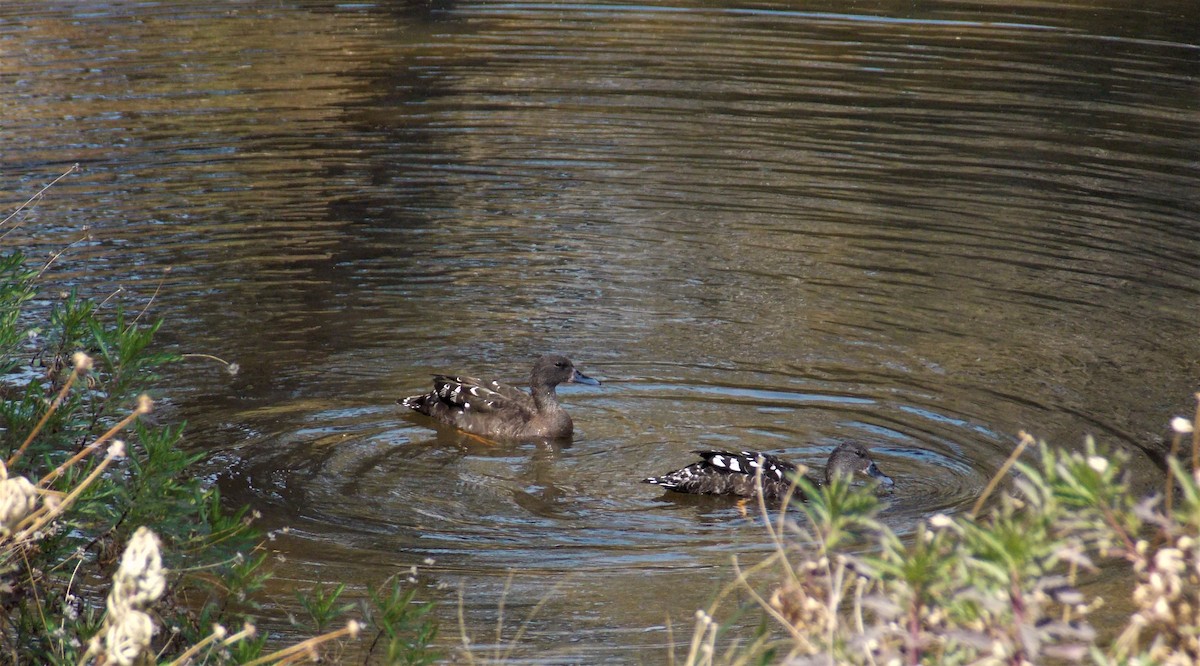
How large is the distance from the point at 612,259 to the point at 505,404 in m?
3.12

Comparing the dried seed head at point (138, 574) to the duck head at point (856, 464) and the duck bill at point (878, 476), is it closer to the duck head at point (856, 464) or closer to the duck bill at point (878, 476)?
the duck head at point (856, 464)

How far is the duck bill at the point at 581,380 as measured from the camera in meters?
10.0

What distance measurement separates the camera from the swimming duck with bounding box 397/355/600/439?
9.75 meters

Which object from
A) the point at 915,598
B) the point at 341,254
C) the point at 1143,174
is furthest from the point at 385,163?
the point at 915,598

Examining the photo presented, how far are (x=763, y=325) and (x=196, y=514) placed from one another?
19.5 feet

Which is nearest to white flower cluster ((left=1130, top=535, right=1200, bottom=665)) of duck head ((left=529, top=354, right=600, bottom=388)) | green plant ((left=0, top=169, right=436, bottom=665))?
green plant ((left=0, top=169, right=436, bottom=665))

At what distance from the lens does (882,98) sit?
18.8m

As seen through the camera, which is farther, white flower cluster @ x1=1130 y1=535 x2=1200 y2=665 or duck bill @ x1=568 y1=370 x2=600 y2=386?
duck bill @ x1=568 y1=370 x2=600 y2=386

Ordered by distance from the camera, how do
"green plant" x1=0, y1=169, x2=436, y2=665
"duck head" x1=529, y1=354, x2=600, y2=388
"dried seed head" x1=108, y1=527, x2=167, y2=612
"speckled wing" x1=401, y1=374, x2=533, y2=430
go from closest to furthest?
"dried seed head" x1=108, y1=527, x2=167, y2=612 < "green plant" x1=0, y1=169, x2=436, y2=665 < "speckled wing" x1=401, y1=374, x2=533, y2=430 < "duck head" x1=529, y1=354, x2=600, y2=388

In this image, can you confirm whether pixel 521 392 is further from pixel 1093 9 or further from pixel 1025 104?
pixel 1093 9

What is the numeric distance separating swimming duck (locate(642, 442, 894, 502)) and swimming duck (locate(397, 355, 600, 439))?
1330 millimetres

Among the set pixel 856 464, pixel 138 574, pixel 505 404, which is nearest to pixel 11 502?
pixel 138 574

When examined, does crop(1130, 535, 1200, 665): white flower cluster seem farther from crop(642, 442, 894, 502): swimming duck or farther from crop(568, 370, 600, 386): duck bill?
crop(568, 370, 600, 386): duck bill

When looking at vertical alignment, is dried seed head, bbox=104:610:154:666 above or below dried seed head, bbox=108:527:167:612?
below
